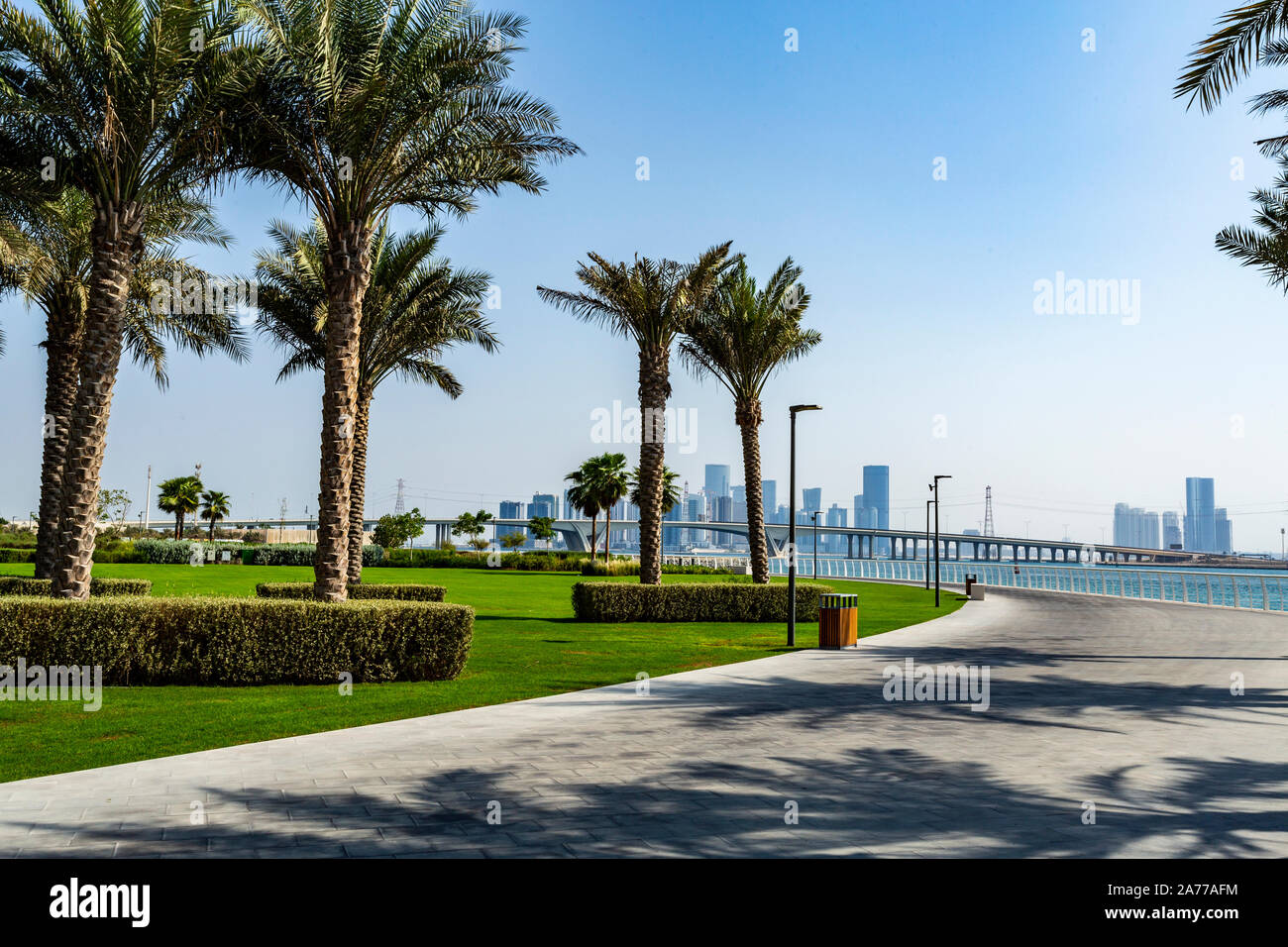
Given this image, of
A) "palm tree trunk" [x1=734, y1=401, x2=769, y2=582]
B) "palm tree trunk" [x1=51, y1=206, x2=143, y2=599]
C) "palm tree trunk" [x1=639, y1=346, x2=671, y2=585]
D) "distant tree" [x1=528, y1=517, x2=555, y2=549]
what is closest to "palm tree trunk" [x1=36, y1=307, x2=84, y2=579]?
"palm tree trunk" [x1=51, y1=206, x2=143, y2=599]

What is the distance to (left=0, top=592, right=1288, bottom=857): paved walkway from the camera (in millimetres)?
5492

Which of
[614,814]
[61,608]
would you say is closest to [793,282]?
[61,608]

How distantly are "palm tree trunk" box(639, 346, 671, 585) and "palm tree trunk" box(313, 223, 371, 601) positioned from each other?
37.4 ft

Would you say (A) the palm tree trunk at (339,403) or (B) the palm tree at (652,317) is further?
(B) the palm tree at (652,317)

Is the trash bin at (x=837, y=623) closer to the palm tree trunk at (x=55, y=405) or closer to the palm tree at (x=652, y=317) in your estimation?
the palm tree at (x=652, y=317)

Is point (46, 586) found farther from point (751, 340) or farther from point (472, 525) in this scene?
point (472, 525)

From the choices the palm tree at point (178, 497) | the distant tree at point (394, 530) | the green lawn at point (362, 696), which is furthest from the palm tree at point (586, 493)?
the green lawn at point (362, 696)

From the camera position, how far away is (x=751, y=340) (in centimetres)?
2661

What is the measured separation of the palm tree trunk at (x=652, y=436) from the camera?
24.8 metres

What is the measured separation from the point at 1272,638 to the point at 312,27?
23.8 metres

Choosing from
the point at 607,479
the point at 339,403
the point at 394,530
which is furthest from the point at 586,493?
the point at 339,403

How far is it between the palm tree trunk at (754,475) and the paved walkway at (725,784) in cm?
1447

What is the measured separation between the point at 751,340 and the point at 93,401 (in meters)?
18.0
